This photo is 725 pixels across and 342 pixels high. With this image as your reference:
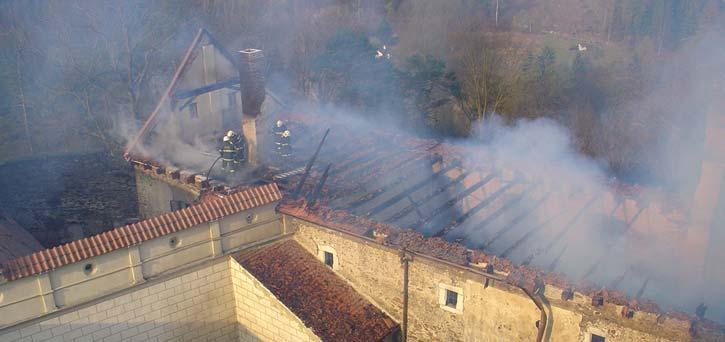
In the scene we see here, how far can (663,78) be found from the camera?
34.9 meters

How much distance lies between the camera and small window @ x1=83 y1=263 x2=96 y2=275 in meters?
12.9

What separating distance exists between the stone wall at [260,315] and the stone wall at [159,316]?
275 mm

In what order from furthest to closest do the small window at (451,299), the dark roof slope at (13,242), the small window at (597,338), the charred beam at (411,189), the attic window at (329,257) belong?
the dark roof slope at (13,242)
the charred beam at (411,189)
the attic window at (329,257)
the small window at (451,299)
the small window at (597,338)

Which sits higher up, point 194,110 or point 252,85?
point 252,85

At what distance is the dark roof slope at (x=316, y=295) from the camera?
46.4 feet

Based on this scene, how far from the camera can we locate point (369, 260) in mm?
14609

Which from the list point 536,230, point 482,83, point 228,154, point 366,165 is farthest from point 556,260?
point 482,83

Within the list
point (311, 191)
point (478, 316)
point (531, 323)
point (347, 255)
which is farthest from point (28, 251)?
point (531, 323)

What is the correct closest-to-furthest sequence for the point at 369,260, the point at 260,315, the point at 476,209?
1. the point at 369,260
2. the point at 260,315
3. the point at 476,209

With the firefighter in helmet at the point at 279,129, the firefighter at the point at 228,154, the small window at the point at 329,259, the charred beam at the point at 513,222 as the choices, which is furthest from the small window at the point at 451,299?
the firefighter at the point at 228,154

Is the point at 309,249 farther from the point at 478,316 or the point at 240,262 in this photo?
the point at 478,316

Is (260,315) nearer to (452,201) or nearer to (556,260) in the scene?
(452,201)

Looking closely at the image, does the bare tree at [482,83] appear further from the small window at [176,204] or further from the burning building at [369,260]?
the small window at [176,204]

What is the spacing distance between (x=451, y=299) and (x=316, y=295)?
11.0 ft
